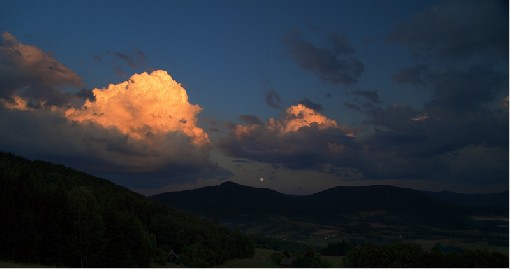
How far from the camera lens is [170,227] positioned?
299 feet

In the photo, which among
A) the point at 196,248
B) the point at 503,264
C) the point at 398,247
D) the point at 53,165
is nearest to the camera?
the point at 503,264

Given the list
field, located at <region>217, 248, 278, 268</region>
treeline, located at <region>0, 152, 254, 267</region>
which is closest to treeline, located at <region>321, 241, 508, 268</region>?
field, located at <region>217, 248, 278, 268</region>

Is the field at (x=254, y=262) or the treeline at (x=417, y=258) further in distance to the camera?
the field at (x=254, y=262)

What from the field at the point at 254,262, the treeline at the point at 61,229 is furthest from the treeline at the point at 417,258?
the treeline at the point at 61,229

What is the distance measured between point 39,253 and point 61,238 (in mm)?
2415

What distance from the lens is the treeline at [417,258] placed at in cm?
5788

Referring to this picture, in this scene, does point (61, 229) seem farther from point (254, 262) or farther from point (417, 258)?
point (254, 262)

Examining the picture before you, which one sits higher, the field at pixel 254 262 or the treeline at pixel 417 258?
the treeline at pixel 417 258

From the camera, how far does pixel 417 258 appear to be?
2365 inches

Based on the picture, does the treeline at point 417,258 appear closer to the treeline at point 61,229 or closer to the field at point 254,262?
the field at point 254,262

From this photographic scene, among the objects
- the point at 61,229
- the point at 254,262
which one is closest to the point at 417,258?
the point at 254,262

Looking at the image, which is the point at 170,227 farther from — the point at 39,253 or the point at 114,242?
the point at 39,253

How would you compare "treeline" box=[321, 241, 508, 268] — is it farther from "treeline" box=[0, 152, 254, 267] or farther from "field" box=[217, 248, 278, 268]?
"treeline" box=[0, 152, 254, 267]

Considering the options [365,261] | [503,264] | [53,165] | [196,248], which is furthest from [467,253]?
[53,165]
